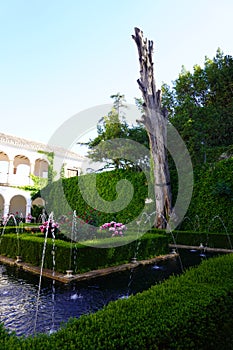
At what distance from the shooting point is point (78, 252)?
556 centimetres

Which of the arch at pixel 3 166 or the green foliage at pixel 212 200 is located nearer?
the green foliage at pixel 212 200

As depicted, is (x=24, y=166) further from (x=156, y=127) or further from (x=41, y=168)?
(x=156, y=127)

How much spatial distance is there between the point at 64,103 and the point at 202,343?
1038 centimetres

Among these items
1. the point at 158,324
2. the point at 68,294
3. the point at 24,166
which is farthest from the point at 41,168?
the point at 158,324

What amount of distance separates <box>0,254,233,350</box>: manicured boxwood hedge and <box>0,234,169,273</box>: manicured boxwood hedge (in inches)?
123

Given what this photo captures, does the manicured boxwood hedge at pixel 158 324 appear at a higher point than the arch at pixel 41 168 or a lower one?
lower

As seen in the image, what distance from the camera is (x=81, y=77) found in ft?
34.8

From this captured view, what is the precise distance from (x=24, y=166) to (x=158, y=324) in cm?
2718

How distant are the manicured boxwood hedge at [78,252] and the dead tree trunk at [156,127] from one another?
3.65 meters

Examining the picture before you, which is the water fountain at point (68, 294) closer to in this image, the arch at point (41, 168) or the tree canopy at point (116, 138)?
the tree canopy at point (116, 138)

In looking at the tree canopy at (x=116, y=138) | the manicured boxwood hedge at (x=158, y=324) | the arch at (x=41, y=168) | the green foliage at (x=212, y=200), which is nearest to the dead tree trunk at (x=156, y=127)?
the green foliage at (x=212, y=200)

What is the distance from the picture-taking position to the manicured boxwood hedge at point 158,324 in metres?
1.67

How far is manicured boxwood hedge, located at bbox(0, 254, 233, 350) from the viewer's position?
65.9 inches

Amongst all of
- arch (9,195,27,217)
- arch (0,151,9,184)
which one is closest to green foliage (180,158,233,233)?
arch (0,151,9,184)
